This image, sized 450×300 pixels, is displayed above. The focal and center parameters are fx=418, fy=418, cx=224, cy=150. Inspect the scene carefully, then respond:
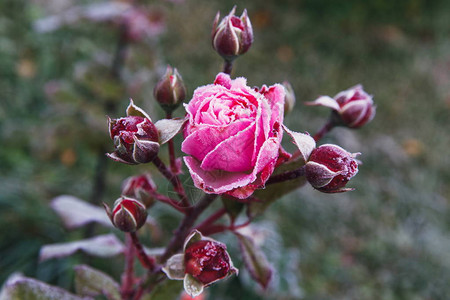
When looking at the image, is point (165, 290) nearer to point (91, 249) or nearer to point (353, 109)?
point (91, 249)

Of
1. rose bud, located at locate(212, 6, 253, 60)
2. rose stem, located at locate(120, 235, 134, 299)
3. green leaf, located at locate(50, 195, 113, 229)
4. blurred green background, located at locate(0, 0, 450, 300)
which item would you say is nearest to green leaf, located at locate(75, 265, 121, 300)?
rose stem, located at locate(120, 235, 134, 299)

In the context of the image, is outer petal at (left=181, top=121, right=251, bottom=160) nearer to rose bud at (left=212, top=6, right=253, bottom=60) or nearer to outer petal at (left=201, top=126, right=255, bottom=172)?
outer petal at (left=201, top=126, right=255, bottom=172)

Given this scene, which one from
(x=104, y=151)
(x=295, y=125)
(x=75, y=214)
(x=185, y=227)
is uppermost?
(x=185, y=227)

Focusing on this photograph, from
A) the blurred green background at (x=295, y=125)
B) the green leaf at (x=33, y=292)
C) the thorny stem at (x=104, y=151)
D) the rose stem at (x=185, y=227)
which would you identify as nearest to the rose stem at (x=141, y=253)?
the rose stem at (x=185, y=227)

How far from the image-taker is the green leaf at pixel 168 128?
0.44 m

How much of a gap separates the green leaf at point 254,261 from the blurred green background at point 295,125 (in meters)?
0.56

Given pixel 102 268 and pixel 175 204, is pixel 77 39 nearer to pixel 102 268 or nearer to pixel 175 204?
pixel 102 268

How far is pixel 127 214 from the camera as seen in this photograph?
477 millimetres

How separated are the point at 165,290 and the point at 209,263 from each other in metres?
0.16

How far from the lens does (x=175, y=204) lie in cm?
51

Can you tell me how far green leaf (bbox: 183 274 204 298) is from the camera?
0.44 metres

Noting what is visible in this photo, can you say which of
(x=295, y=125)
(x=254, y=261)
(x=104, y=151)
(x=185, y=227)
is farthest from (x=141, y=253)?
(x=295, y=125)

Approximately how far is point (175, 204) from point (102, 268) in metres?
1.10

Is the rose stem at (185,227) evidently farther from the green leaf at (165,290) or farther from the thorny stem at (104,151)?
the thorny stem at (104,151)
